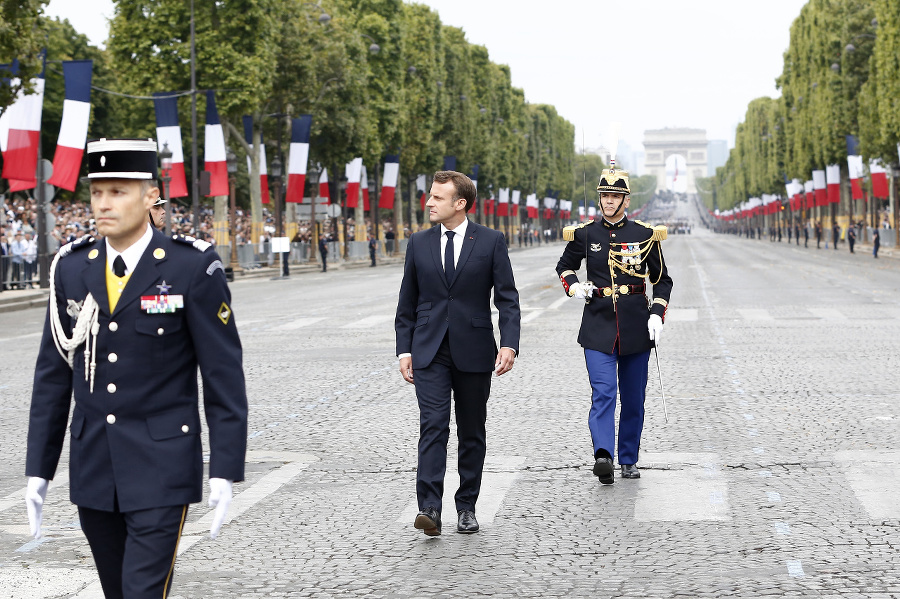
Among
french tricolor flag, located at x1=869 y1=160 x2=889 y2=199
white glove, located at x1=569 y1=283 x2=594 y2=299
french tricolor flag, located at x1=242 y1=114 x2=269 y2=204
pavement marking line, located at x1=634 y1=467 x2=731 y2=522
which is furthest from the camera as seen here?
french tricolor flag, located at x1=869 y1=160 x2=889 y2=199

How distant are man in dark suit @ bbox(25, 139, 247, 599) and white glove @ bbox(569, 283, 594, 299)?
4.30 metres

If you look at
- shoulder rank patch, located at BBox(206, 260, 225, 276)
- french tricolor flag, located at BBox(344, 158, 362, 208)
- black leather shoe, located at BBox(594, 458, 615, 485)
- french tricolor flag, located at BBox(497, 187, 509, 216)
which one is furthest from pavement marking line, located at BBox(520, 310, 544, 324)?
french tricolor flag, located at BBox(497, 187, 509, 216)

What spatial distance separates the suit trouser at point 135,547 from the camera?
3852 millimetres

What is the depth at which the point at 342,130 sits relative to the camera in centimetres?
5741

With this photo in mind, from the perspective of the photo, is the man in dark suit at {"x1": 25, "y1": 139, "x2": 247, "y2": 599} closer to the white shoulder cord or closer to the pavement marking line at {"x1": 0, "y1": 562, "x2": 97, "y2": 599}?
the white shoulder cord

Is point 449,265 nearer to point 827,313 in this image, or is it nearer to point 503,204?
point 827,313

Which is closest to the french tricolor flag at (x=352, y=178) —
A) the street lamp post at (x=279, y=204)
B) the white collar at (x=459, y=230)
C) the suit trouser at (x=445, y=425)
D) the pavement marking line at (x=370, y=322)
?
the street lamp post at (x=279, y=204)

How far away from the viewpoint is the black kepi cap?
3994mm

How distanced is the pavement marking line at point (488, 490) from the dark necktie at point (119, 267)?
11.2 feet

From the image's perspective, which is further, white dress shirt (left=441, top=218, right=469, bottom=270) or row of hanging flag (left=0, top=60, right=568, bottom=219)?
row of hanging flag (left=0, top=60, right=568, bottom=219)

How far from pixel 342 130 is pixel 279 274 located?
11276mm

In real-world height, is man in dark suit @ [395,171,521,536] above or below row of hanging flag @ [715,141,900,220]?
below

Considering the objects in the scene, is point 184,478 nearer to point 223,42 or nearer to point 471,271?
point 471,271

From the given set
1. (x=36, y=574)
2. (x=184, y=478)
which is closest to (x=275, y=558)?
(x=36, y=574)
